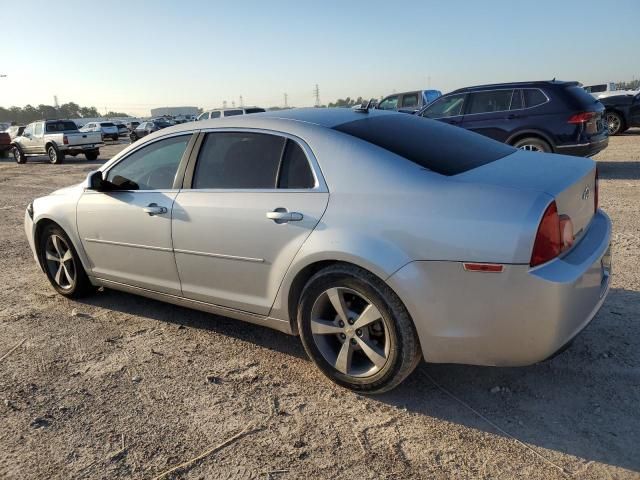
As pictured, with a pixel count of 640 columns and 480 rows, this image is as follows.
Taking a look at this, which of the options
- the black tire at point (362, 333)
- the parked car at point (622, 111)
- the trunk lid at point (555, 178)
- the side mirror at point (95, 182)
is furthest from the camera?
the parked car at point (622, 111)

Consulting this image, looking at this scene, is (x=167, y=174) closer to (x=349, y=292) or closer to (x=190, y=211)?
(x=190, y=211)

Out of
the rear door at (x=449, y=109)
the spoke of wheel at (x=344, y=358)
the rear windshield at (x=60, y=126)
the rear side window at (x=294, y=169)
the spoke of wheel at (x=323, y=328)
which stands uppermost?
the rear windshield at (x=60, y=126)

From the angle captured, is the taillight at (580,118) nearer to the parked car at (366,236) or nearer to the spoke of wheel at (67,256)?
the parked car at (366,236)

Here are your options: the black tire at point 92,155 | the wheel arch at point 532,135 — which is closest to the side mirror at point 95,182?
the wheel arch at point 532,135

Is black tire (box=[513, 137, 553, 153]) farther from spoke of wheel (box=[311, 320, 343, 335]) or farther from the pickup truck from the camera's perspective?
the pickup truck

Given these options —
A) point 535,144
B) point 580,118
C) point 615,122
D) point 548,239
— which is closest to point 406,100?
point 615,122

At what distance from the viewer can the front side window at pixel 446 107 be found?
33.7 feet

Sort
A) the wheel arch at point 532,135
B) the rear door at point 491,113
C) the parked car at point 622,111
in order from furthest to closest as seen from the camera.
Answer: the parked car at point 622,111 → the rear door at point 491,113 → the wheel arch at point 532,135

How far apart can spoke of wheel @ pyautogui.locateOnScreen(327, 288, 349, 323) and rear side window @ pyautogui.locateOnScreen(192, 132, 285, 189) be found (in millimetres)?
773

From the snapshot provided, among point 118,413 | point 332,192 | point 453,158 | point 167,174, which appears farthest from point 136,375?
point 453,158

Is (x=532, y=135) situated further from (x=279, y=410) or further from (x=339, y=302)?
(x=279, y=410)

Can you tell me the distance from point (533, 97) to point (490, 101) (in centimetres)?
86

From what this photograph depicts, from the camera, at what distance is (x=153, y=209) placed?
12.0 feet

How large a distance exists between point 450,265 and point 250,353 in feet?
5.45
